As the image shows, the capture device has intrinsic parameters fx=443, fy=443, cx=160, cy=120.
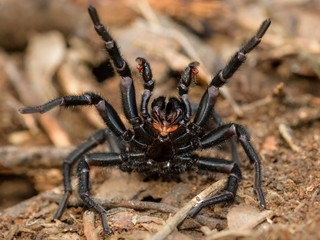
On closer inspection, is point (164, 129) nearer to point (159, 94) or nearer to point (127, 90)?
point (127, 90)

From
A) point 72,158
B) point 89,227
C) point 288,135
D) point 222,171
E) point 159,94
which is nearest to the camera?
point 89,227

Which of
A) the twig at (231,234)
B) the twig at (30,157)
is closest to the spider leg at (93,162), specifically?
the twig at (231,234)

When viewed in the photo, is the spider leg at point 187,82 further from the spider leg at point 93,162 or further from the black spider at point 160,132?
the spider leg at point 93,162

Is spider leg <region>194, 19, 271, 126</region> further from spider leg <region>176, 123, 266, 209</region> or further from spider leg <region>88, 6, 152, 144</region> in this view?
spider leg <region>88, 6, 152, 144</region>

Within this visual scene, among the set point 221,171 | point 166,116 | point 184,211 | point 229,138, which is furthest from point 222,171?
point 166,116

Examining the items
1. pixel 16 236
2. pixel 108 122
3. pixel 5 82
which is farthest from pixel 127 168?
pixel 5 82

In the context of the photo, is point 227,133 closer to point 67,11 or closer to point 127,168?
point 127,168
